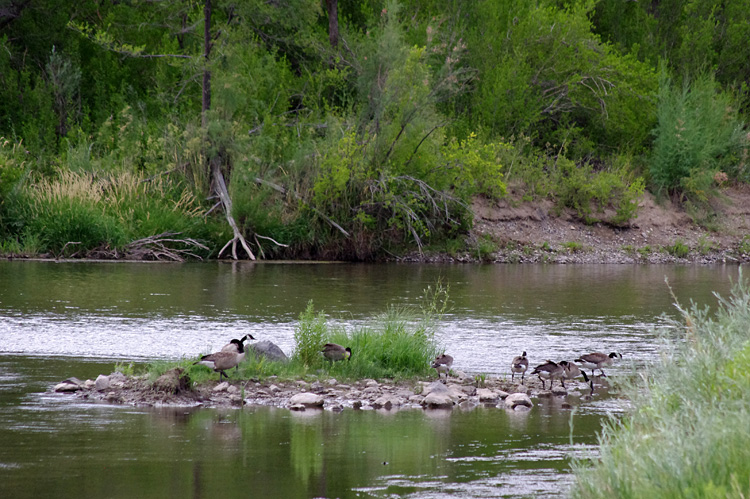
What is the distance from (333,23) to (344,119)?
808 cm

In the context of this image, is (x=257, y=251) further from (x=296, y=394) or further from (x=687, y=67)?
(x=687, y=67)

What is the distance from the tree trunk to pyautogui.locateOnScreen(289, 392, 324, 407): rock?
31.9 metres

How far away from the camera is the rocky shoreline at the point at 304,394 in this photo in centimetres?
1110

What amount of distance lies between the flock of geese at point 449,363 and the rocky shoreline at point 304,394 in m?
0.24

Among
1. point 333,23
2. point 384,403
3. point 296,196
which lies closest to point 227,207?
point 296,196

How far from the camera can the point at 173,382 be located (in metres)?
11.2

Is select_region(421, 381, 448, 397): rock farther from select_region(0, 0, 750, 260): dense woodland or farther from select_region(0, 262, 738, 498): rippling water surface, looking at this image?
select_region(0, 0, 750, 260): dense woodland

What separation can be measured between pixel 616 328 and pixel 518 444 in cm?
895

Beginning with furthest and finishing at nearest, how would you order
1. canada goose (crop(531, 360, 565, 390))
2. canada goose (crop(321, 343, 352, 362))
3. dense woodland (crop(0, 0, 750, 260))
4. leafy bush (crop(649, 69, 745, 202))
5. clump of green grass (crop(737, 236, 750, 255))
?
leafy bush (crop(649, 69, 745, 202))
clump of green grass (crop(737, 236, 750, 255))
dense woodland (crop(0, 0, 750, 260))
canada goose (crop(321, 343, 352, 362))
canada goose (crop(531, 360, 565, 390))

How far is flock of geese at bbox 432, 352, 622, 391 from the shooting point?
1222 cm

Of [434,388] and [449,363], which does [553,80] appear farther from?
[434,388]

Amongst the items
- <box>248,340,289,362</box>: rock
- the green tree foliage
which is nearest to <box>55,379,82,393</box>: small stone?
<box>248,340,289,362</box>: rock

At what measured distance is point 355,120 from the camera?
3494 cm

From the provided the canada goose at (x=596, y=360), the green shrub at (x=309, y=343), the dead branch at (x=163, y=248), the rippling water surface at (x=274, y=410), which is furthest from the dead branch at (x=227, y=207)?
the canada goose at (x=596, y=360)
